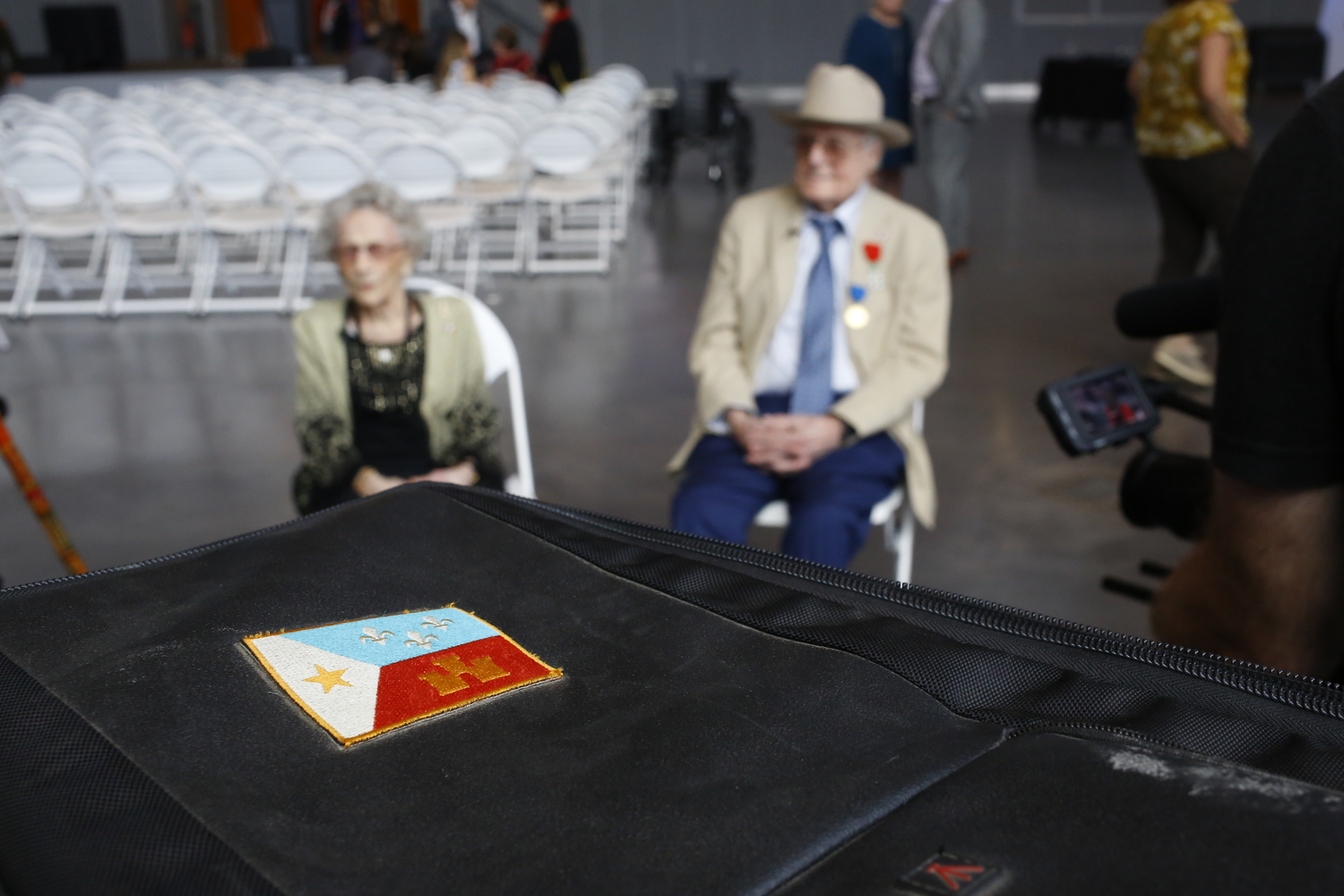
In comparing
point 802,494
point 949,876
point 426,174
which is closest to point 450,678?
point 949,876

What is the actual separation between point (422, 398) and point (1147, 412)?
61.6 inches

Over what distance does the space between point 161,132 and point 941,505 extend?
5489 mm

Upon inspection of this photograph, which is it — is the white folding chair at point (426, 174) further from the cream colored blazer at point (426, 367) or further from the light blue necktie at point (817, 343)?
the light blue necktie at point (817, 343)

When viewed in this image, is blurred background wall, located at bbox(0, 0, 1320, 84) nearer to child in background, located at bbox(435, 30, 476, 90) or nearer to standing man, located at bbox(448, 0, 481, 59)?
standing man, located at bbox(448, 0, 481, 59)

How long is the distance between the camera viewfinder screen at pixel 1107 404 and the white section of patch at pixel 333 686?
46.3 inches

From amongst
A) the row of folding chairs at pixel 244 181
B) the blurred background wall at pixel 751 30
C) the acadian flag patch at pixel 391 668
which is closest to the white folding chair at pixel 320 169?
the row of folding chairs at pixel 244 181

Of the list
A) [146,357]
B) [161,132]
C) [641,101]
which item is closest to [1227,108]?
[146,357]

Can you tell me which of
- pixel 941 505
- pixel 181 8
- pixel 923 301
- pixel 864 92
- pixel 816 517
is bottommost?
pixel 941 505

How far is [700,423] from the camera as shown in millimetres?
2660

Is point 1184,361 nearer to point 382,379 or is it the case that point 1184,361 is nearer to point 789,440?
point 789,440

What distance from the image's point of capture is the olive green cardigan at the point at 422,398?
8.39ft

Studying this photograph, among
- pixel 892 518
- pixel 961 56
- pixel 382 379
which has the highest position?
pixel 961 56

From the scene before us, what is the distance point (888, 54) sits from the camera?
629cm

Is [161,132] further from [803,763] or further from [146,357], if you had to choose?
[803,763]
